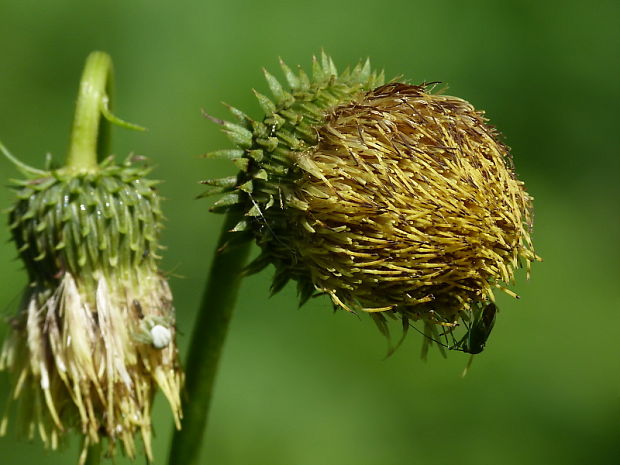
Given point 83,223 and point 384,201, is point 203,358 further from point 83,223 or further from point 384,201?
point 384,201

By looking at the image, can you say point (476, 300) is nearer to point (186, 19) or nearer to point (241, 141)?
point (241, 141)

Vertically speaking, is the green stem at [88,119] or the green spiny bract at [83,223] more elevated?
the green stem at [88,119]

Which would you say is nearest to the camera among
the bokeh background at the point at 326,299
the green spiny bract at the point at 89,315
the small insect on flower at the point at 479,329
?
the small insect on flower at the point at 479,329

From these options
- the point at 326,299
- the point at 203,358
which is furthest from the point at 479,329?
the point at 326,299

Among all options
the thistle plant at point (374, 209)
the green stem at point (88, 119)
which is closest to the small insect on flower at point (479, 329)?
the thistle plant at point (374, 209)

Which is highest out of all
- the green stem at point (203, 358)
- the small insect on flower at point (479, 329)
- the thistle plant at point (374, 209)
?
the thistle plant at point (374, 209)

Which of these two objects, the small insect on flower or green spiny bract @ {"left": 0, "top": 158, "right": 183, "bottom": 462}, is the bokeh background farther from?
the small insect on flower

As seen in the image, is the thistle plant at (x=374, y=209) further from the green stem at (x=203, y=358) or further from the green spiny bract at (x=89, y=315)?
the green spiny bract at (x=89, y=315)

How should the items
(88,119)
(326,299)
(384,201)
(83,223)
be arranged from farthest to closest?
1. (326,299)
2. (88,119)
3. (83,223)
4. (384,201)
